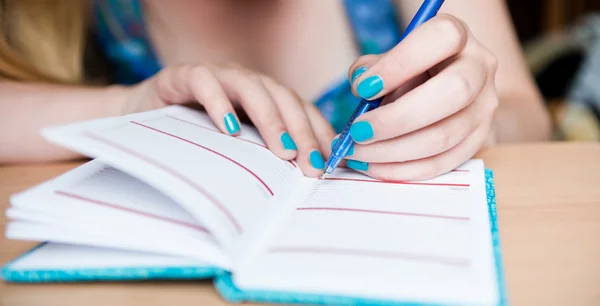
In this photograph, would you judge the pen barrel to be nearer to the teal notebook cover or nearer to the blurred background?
the teal notebook cover

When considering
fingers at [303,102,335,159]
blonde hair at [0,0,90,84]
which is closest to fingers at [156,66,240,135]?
fingers at [303,102,335,159]

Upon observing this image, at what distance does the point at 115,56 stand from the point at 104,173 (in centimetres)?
75

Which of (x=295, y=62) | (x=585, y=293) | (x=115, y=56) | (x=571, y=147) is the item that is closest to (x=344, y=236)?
(x=585, y=293)

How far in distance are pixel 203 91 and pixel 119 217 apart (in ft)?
0.70

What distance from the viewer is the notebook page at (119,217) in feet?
1.26

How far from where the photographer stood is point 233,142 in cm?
55

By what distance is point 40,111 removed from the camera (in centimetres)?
83

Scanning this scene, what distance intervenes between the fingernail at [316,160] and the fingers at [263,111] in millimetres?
20

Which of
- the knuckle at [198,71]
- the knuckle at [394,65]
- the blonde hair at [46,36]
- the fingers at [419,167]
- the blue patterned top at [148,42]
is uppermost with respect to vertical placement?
the blue patterned top at [148,42]

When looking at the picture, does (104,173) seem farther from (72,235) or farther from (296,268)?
→ (296,268)

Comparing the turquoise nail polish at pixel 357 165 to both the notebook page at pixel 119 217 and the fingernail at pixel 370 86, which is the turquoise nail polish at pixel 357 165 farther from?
the notebook page at pixel 119 217

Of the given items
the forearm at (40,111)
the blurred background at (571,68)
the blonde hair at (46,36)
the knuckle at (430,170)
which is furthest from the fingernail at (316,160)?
the blurred background at (571,68)

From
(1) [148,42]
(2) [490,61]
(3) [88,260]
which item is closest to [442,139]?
(2) [490,61]

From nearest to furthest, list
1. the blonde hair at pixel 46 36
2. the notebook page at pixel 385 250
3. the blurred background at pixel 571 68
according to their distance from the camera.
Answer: the notebook page at pixel 385 250 < the blonde hair at pixel 46 36 < the blurred background at pixel 571 68
